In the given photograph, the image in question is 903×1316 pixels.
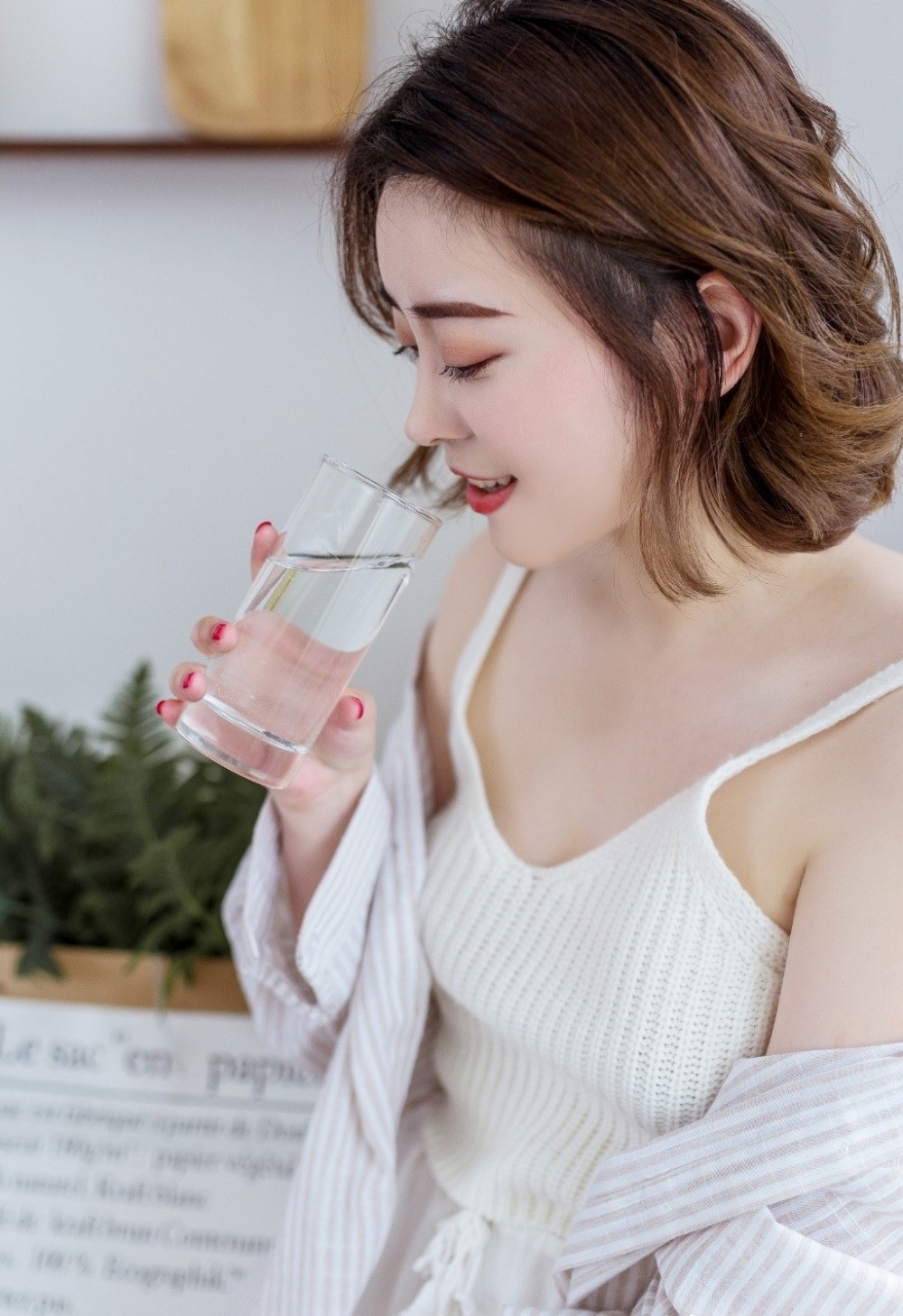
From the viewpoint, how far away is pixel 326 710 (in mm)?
776

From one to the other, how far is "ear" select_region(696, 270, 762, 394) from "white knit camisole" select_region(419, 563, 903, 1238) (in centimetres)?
21

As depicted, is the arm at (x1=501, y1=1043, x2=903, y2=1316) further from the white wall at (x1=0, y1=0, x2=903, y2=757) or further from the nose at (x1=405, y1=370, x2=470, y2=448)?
Answer: the white wall at (x1=0, y1=0, x2=903, y2=757)

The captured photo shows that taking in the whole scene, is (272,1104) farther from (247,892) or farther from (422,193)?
(422,193)

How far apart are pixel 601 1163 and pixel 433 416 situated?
0.51 meters

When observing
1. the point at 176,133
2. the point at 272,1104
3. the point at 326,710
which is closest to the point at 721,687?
the point at 326,710

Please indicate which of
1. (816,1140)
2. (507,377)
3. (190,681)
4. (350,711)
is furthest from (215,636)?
(816,1140)

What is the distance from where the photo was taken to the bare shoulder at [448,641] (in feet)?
3.40

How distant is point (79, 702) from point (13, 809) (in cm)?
25

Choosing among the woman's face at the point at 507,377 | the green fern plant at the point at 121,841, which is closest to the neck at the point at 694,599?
the woman's face at the point at 507,377

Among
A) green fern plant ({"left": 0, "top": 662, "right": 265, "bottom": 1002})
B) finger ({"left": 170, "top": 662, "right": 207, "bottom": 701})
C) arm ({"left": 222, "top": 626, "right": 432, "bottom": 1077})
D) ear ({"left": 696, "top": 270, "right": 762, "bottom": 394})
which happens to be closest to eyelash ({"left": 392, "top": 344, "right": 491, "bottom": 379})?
ear ({"left": 696, "top": 270, "right": 762, "bottom": 394})

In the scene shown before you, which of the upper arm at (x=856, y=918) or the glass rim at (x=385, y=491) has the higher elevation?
the glass rim at (x=385, y=491)

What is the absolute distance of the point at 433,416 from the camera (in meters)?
0.75

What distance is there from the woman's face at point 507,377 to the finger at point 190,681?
0.68 ft

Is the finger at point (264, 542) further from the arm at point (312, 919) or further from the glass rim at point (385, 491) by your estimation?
the arm at point (312, 919)
